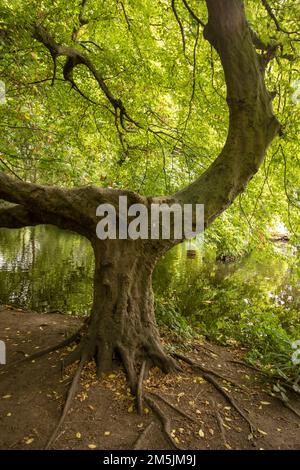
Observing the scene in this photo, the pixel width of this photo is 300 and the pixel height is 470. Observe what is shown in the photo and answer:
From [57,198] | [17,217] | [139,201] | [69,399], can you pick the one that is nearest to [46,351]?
[69,399]

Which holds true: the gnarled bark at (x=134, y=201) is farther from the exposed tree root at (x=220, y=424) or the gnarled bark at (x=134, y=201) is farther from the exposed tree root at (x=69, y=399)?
the exposed tree root at (x=220, y=424)

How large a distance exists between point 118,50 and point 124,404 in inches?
295

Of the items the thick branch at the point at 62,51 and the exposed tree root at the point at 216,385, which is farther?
the thick branch at the point at 62,51

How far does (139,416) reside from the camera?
374 cm

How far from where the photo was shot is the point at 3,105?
325 inches

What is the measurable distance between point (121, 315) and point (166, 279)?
9.46 meters

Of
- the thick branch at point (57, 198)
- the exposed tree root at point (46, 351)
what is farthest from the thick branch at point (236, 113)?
the exposed tree root at point (46, 351)

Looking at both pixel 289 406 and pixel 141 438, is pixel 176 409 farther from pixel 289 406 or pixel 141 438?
pixel 289 406

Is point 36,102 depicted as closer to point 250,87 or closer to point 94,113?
point 94,113

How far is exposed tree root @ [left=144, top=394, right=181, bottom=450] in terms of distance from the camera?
3.40 meters

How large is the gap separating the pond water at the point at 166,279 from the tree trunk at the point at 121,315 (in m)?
3.62

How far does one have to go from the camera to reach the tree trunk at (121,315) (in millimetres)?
4445

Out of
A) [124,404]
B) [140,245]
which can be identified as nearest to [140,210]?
[140,245]

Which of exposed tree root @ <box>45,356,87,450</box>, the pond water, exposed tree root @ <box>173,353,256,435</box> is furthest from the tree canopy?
exposed tree root @ <box>45,356,87,450</box>
